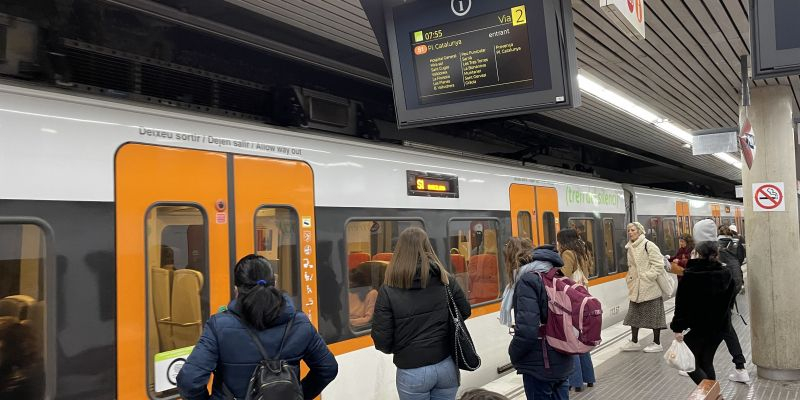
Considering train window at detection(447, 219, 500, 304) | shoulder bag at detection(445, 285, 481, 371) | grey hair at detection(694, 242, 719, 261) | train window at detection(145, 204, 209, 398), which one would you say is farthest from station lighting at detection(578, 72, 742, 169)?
train window at detection(145, 204, 209, 398)

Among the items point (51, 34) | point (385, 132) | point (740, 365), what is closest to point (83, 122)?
point (51, 34)

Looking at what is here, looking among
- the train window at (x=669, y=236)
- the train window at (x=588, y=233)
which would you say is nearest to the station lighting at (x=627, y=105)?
the train window at (x=588, y=233)

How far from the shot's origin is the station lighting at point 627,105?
6307 millimetres

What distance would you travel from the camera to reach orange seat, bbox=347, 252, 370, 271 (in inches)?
173

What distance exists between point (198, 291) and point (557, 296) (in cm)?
220

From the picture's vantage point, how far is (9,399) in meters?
2.56

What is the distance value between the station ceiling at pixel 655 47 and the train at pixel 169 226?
109 centimetres

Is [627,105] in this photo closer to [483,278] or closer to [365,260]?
[483,278]

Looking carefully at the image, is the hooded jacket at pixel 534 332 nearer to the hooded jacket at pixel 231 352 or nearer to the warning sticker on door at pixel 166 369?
the hooded jacket at pixel 231 352

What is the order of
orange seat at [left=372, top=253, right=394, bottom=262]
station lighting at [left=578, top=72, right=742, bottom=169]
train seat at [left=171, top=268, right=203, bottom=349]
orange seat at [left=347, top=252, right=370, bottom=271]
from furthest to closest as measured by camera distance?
station lighting at [left=578, top=72, right=742, bottom=169] → orange seat at [left=372, top=253, right=394, bottom=262] → orange seat at [left=347, top=252, right=370, bottom=271] → train seat at [left=171, top=268, right=203, bottom=349]

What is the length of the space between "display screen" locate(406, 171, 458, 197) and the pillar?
3534 millimetres

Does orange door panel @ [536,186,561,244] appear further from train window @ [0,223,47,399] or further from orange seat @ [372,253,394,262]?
train window @ [0,223,47,399]

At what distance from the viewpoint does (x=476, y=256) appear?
606cm

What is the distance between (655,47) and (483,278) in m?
2.83
